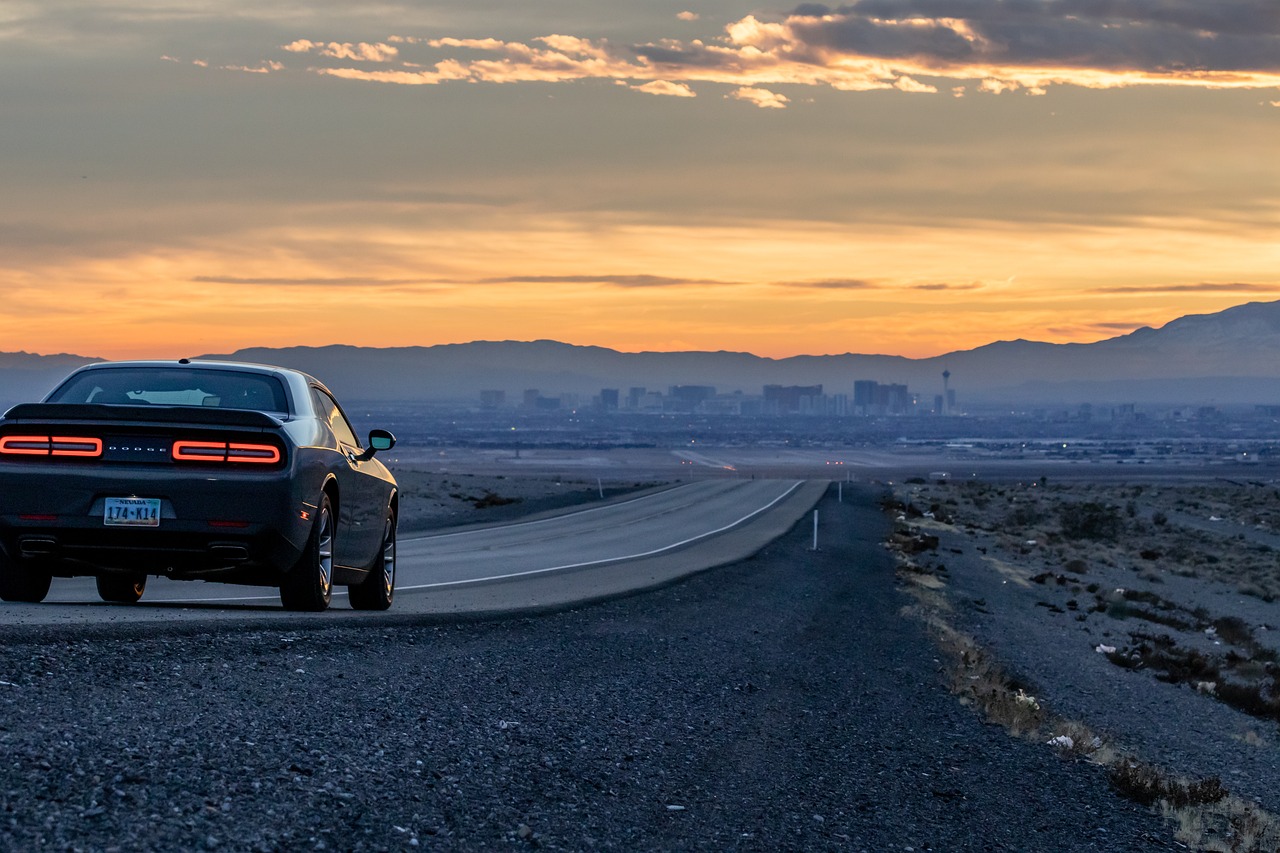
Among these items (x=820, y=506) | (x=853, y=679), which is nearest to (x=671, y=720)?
(x=853, y=679)

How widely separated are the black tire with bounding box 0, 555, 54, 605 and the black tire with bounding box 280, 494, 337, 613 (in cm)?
185

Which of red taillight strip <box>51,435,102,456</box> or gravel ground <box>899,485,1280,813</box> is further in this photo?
gravel ground <box>899,485,1280,813</box>

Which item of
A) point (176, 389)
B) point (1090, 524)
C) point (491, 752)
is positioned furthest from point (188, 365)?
point (1090, 524)

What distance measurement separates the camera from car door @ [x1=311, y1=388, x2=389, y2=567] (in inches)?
445

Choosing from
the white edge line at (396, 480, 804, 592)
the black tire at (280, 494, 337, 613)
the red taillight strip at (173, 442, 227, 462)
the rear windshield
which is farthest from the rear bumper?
the white edge line at (396, 480, 804, 592)

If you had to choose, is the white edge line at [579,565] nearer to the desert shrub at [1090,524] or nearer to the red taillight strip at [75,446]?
the red taillight strip at [75,446]

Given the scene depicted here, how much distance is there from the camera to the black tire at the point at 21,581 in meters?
10.3

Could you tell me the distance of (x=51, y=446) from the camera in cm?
970

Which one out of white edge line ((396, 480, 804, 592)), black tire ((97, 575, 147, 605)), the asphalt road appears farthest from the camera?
white edge line ((396, 480, 804, 592))

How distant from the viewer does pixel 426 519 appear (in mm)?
39000

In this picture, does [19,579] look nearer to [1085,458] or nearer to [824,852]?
[824,852]

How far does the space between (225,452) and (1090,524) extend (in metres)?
52.0

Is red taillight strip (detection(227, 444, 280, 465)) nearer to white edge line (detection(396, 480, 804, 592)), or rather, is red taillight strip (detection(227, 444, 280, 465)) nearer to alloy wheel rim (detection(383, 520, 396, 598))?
alloy wheel rim (detection(383, 520, 396, 598))

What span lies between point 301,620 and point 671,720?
3.07 metres
